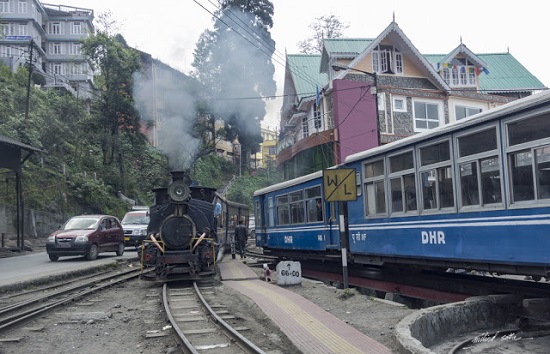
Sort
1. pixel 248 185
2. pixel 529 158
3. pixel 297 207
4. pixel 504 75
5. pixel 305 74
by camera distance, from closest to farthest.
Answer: pixel 529 158
pixel 297 207
pixel 504 75
pixel 305 74
pixel 248 185

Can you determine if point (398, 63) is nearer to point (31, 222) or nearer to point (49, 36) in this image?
point (31, 222)

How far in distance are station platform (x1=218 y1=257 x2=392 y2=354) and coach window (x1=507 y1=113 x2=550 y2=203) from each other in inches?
110

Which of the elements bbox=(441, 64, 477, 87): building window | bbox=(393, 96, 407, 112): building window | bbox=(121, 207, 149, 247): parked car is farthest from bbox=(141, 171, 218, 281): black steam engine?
bbox=(441, 64, 477, 87): building window

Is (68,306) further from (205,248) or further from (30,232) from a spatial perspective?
(30,232)

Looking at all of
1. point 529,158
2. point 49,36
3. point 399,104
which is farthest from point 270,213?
point 49,36

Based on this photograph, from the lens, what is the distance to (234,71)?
95.6ft

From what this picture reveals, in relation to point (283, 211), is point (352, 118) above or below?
above

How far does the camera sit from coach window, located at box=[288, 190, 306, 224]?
47.8 ft

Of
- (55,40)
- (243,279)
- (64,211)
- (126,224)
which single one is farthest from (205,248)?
(55,40)

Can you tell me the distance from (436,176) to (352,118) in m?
18.7

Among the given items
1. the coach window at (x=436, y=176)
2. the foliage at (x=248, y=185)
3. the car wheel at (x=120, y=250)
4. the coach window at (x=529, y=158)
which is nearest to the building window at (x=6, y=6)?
the foliage at (x=248, y=185)

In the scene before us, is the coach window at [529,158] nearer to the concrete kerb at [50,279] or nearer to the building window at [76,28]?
the concrete kerb at [50,279]

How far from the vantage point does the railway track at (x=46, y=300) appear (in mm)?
8320

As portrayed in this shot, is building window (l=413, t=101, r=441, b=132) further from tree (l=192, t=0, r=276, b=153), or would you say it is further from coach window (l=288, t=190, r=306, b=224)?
coach window (l=288, t=190, r=306, b=224)
